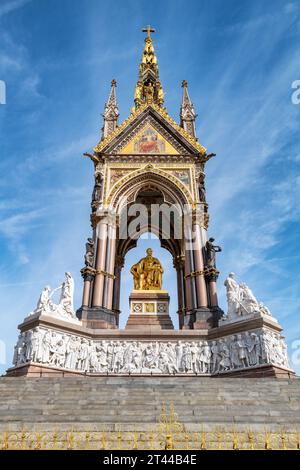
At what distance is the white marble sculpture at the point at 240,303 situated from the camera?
14711mm

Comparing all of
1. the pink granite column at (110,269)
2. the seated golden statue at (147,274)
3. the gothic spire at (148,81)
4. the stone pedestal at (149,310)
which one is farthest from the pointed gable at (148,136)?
the stone pedestal at (149,310)

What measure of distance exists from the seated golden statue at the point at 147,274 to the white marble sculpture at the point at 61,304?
16.8ft

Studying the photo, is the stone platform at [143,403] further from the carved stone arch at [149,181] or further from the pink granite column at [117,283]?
the carved stone arch at [149,181]

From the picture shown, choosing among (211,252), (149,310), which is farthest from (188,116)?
(149,310)

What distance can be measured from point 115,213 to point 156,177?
11.6ft

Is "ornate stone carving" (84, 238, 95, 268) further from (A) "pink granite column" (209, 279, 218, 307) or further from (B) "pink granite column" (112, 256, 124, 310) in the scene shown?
(A) "pink granite column" (209, 279, 218, 307)

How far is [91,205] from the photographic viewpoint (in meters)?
20.2

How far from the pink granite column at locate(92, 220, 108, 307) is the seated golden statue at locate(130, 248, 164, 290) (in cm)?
308

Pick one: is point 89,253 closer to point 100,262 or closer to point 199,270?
point 100,262

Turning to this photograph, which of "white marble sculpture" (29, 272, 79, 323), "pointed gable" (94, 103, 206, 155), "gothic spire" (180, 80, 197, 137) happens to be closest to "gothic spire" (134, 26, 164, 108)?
"gothic spire" (180, 80, 197, 137)

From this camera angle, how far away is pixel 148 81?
98.5 feet

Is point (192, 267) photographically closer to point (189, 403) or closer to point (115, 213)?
point (115, 213)

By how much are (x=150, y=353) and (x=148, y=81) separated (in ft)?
77.4
